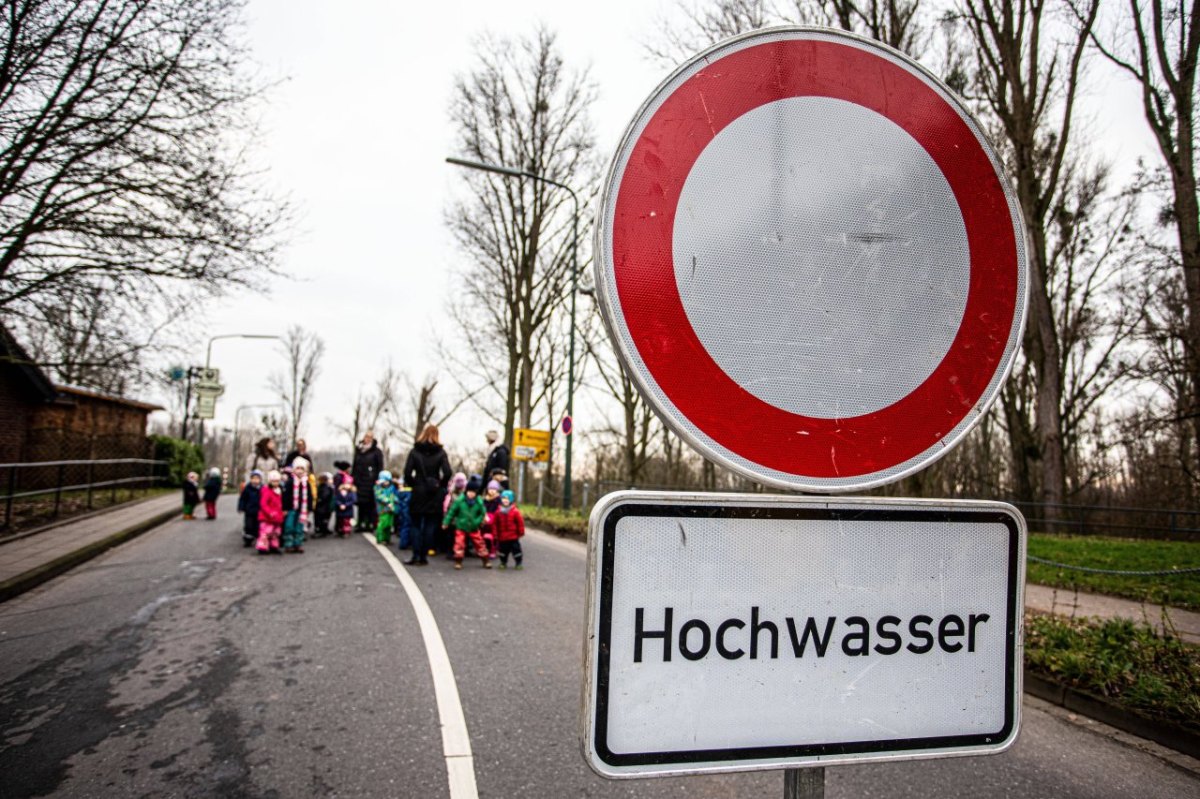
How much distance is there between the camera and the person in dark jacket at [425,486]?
32.2 ft

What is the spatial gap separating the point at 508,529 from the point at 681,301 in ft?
29.9

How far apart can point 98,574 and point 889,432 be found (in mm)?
9855

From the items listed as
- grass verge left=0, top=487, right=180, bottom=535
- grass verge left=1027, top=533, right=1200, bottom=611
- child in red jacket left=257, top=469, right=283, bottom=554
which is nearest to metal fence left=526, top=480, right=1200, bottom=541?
grass verge left=1027, top=533, right=1200, bottom=611

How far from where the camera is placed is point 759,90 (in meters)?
1.15

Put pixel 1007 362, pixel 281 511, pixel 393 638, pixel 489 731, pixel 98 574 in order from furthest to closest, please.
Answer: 1. pixel 281 511
2. pixel 98 574
3. pixel 393 638
4. pixel 489 731
5. pixel 1007 362

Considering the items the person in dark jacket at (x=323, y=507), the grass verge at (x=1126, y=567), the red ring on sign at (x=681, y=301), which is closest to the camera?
the red ring on sign at (x=681, y=301)

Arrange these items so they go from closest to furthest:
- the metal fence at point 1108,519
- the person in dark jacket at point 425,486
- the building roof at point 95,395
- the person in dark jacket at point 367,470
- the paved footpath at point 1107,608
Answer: the paved footpath at point 1107,608 → the person in dark jacket at point 425,486 → the metal fence at point 1108,519 → the person in dark jacket at point 367,470 → the building roof at point 95,395

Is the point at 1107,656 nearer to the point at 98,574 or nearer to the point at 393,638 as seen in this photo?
the point at 393,638

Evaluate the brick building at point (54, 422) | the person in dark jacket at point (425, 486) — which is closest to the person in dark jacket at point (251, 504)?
the person in dark jacket at point (425, 486)

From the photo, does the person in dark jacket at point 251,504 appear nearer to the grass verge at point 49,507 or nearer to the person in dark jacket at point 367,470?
the person in dark jacket at point 367,470

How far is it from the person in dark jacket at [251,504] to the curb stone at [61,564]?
1871 mm

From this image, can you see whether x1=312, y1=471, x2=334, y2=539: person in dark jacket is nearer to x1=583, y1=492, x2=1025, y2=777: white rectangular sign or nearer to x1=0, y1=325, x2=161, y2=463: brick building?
x1=0, y1=325, x2=161, y2=463: brick building

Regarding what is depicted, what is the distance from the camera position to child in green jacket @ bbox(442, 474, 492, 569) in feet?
32.2

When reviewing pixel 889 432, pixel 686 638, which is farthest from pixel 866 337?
pixel 686 638
